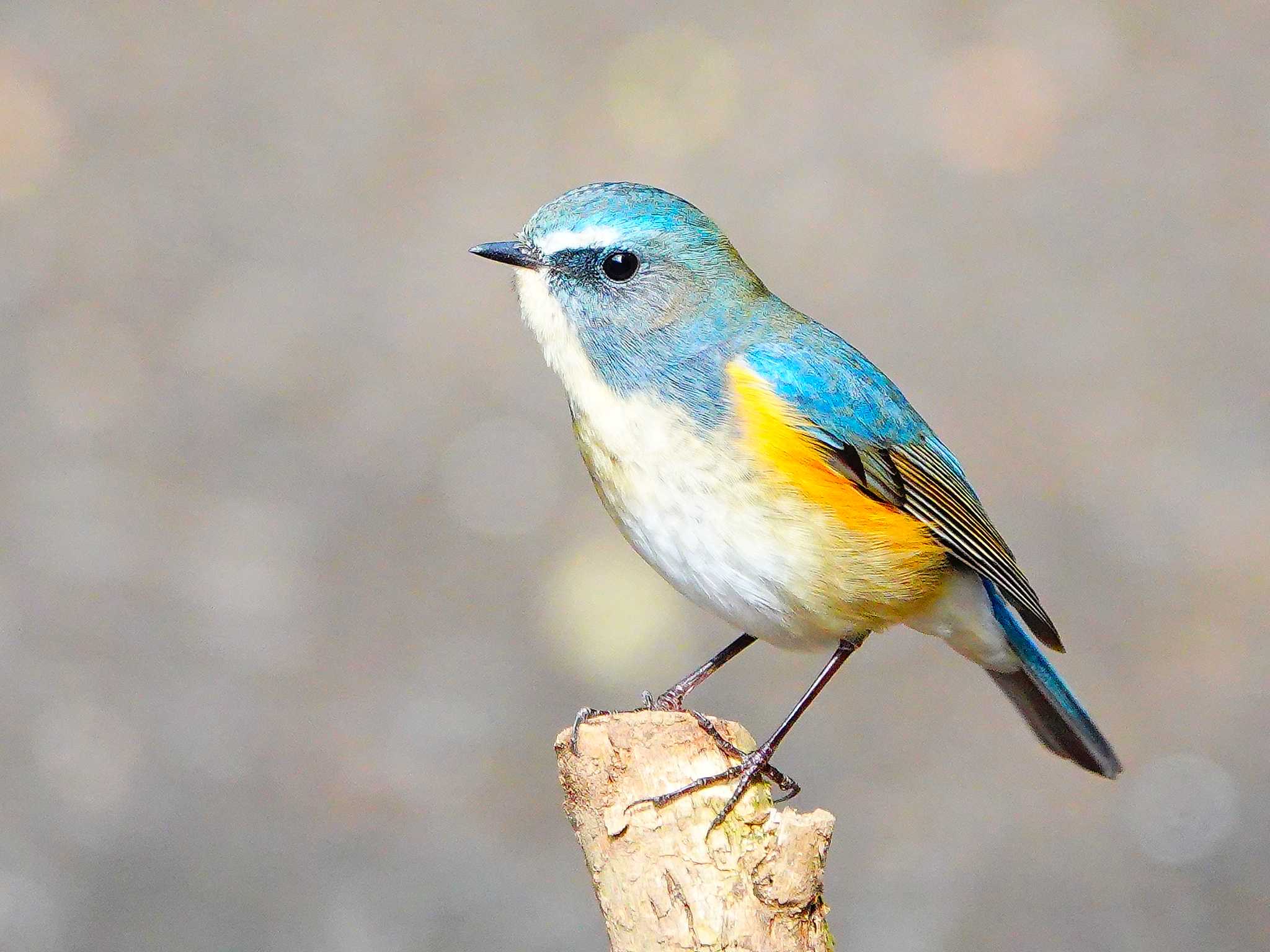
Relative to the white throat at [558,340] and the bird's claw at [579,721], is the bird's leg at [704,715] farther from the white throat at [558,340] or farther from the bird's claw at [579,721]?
the white throat at [558,340]

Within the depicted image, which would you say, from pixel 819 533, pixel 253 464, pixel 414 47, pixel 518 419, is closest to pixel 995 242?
pixel 518 419

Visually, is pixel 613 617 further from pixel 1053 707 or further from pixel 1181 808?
pixel 1053 707

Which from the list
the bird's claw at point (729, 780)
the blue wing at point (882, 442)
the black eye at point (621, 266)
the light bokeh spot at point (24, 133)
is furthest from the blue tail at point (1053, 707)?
the light bokeh spot at point (24, 133)

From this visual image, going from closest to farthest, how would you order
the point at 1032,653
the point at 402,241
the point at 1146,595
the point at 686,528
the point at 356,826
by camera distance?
1. the point at 686,528
2. the point at 1032,653
3. the point at 356,826
4. the point at 1146,595
5. the point at 402,241

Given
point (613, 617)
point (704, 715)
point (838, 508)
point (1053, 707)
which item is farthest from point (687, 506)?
point (613, 617)

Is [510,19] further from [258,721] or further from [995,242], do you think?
[258,721]

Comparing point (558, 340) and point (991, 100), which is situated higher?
point (991, 100)

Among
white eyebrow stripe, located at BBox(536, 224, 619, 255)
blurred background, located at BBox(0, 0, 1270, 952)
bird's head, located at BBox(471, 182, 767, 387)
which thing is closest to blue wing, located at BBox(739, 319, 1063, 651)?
bird's head, located at BBox(471, 182, 767, 387)

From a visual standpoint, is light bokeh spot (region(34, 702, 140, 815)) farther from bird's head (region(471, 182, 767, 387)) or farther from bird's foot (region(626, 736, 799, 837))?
bird's foot (region(626, 736, 799, 837))
